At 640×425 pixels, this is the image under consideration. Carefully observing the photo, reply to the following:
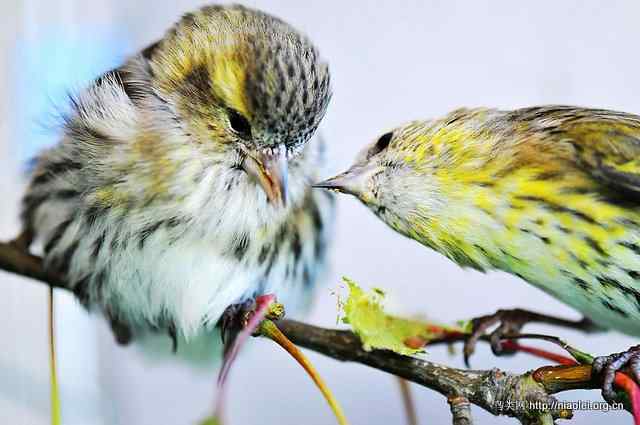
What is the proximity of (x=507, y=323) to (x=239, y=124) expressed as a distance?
0.27 metres

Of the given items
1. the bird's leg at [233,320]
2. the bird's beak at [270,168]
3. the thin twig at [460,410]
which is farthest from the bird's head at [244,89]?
the thin twig at [460,410]

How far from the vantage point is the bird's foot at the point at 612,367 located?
48cm

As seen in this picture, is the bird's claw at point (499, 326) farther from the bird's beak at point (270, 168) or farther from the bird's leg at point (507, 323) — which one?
the bird's beak at point (270, 168)

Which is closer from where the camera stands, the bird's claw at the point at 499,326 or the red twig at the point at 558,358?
the red twig at the point at 558,358

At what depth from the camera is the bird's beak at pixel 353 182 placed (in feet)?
1.85

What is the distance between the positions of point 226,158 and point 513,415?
11.7 inches

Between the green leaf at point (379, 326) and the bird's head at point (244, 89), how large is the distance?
0.34 ft

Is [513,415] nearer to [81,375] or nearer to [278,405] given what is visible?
[278,405]

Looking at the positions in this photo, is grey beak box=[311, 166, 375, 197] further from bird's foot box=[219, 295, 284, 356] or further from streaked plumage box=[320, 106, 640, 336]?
bird's foot box=[219, 295, 284, 356]

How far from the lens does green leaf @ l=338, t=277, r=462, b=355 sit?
0.56 metres

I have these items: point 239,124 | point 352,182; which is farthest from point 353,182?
point 239,124

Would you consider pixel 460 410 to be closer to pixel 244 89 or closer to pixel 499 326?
pixel 499 326

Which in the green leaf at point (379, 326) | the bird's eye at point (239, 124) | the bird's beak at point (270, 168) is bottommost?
the green leaf at point (379, 326)

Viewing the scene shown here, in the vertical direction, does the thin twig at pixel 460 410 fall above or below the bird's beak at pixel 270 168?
below
